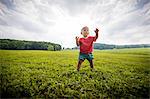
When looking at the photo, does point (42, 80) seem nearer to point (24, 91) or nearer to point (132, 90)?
point (24, 91)

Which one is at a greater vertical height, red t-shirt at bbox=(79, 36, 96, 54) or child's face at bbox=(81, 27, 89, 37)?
child's face at bbox=(81, 27, 89, 37)

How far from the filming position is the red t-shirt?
6453 millimetres

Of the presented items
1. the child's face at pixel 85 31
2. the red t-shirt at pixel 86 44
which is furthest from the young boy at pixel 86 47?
the child's face at pixel 85 31

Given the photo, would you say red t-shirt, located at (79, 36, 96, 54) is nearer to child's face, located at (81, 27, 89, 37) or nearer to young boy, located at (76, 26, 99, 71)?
young boy, located at (76, 26, 99, 71)

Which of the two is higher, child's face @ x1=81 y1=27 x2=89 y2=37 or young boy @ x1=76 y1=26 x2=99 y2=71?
child's face @ x1=81 y1=27 x2=89 y2=37

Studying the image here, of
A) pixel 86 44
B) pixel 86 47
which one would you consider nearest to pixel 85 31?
pixel 86 44

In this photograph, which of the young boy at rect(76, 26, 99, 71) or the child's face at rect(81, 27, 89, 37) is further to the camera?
the child's face at rect(81, 27, 89, 37)

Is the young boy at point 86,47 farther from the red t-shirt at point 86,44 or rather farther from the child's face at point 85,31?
the child's face at point 85,31

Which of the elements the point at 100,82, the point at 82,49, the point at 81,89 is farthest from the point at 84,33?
the point at 81,89

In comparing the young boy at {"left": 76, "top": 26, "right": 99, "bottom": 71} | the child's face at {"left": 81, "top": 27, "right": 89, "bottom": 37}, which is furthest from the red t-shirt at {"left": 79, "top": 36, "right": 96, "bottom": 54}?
the child's face at {"left": 81, "top": 27, "right": 89, "bottom": 37}

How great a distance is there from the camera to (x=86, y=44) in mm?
6488

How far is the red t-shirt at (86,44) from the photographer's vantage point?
6.45 m

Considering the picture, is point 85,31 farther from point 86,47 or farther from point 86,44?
point 86,47

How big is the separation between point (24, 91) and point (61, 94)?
89 centimetres
